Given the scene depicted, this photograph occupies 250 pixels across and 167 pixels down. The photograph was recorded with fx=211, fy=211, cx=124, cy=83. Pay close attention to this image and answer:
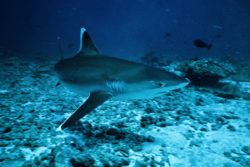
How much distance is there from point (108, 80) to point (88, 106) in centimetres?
62

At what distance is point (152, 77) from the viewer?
324 cm

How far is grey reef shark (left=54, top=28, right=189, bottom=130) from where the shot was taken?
10.3 ft

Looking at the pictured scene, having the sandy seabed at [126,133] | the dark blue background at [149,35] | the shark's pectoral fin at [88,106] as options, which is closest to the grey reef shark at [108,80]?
the shark's pectoral fin at [88,106]

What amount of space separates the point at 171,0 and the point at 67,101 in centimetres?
16406

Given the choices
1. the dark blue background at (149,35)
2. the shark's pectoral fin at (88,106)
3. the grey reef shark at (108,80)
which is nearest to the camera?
the shark's pectoral fin at (88,106)

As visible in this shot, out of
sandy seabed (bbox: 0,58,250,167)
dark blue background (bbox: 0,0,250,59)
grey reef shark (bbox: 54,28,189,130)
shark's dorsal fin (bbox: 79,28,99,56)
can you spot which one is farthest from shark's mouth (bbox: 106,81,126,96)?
dark blue background (bbox: 0,0,250,59)

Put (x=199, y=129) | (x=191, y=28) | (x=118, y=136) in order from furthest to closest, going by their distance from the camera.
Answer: (x=191, y=28), (x=199, y=129), (x=118, y=136)

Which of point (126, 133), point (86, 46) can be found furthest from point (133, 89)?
point (86, 46)

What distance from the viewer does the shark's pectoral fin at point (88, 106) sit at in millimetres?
2909

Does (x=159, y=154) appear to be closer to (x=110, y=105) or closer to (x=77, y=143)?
(x=77, y=143)

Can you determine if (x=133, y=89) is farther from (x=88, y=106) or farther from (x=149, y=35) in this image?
(x=149, y=35)

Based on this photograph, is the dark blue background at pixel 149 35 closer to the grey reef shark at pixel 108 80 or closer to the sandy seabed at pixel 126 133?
the sandy seabed at pixel 126 133

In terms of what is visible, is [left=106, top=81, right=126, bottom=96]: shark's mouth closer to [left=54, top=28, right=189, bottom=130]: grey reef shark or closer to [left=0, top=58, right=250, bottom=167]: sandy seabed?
[left=54, top=28, right=189, bottom=130]: grey reef shark

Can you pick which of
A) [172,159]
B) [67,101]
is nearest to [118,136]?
[172,159]
